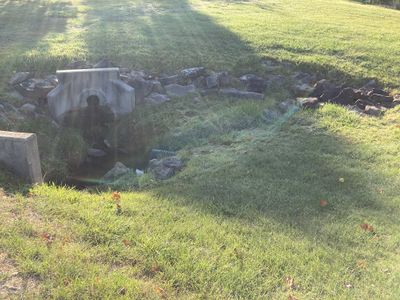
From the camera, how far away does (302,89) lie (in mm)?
9562

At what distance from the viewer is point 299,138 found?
7.41 meters

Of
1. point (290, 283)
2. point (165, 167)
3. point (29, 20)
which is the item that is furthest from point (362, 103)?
point (29, 20)

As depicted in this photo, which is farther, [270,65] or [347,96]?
[270,65]

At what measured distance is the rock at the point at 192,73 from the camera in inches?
381

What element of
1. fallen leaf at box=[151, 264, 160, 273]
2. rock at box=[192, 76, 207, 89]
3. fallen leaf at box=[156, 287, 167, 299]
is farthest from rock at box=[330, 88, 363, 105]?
fallen leaf at box=[156, 287, 167, 299]

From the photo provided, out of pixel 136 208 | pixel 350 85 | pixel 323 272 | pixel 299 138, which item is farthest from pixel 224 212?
pixel 350 85

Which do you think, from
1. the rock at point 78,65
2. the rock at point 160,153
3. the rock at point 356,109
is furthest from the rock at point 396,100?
the rock at point 78,65

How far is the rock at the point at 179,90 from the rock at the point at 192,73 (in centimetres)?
28

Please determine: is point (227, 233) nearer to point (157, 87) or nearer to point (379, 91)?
point (157, 87)

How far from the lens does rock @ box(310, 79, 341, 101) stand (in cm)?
920

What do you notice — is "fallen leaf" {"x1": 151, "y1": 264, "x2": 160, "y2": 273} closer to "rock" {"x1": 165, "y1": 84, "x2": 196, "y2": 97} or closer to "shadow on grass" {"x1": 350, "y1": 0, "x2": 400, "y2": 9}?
"rock" {"x1": 165, "y1": 84, "x2": 196, "y2": 97}

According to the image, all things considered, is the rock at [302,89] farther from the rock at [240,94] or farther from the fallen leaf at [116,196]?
the fallen leaf at [116,196]

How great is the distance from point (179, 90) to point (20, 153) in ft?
15.1

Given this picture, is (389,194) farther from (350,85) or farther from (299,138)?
(350,85)
